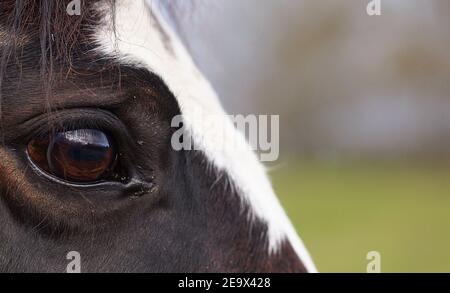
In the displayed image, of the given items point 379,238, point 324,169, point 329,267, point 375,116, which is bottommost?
point 329,267

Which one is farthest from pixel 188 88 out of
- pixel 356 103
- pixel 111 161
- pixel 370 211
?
pixel 356 103

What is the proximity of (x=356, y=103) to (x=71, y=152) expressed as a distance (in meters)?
11.0

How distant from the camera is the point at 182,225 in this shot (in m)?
1.53

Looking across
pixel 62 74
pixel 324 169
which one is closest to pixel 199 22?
pixel 62 74

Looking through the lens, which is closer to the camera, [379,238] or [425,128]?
[379,238]

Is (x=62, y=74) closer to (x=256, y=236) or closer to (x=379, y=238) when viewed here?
(x=256, y=236)

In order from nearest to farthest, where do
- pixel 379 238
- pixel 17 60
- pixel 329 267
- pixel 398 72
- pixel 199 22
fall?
pixel 17 60 < pixel 199 22 < pixel 329 267 < pixel 379 238 < pixel 398 72

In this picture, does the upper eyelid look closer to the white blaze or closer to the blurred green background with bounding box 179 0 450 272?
the white blaze

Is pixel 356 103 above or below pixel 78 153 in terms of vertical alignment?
above

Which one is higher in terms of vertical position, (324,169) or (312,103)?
(312,103)

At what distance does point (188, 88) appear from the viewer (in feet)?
5.11

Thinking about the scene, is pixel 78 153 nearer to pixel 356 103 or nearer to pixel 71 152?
pixel 71 152

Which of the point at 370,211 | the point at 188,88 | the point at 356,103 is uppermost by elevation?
the point at 356,103
